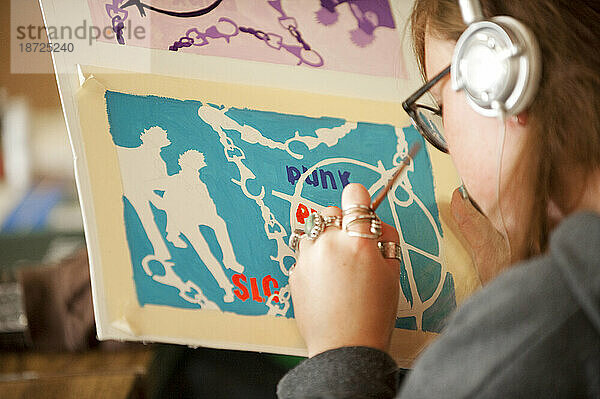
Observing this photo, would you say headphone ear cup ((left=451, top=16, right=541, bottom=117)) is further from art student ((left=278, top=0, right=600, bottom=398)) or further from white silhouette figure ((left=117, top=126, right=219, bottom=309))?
white silhouette figure ((left=117, top=126, right=219, bottom=309))

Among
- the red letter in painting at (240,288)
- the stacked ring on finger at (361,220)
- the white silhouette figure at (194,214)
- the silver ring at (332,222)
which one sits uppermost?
the stacked ring on finger at (361,220)

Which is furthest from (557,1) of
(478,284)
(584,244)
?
(478,284)

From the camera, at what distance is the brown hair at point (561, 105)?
1.72 feet

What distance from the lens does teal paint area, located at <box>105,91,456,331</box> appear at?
736mm

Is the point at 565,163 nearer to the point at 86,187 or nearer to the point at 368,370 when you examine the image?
the point at 368,370

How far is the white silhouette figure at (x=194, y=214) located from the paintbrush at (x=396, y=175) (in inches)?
7.7

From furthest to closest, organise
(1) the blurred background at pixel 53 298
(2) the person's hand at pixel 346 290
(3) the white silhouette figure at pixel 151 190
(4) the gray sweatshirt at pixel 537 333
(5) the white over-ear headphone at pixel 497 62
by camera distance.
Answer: (1) the blurred background at pixel 53 298 → (3) the white silhouette figure at pixel 151 190 → (2) the person's hand at pixel 346 290 → (5) the white over-ear headphone at pixel 497 62 → (4) the gray sweatshirt at pixel 537 333

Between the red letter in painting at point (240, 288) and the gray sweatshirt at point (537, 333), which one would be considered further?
the red letter in painting at point (240, 288)

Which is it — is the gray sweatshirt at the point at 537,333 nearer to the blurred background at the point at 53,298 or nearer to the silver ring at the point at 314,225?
the silver ring at the point at 314,225

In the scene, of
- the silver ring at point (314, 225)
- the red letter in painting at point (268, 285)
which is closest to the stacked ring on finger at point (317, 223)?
the silver ring at point (314, 225)

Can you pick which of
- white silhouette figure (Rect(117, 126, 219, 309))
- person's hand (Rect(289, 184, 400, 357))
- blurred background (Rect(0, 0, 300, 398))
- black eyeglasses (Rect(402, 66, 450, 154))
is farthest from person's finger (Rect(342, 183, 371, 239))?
blurred background (Rect(0, 0, 300, 398))

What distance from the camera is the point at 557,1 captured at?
21.0 inches

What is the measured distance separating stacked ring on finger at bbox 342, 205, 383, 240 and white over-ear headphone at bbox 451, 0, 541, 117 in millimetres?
175

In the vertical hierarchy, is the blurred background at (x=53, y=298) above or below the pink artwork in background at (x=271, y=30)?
below
